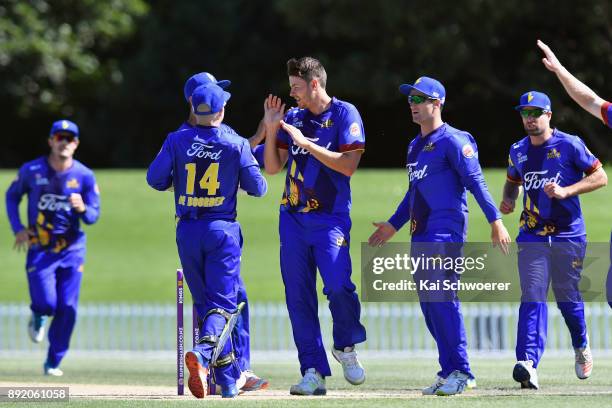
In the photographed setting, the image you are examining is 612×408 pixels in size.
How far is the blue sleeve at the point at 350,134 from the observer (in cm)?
916

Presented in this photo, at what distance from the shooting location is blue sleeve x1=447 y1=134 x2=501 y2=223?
910cm

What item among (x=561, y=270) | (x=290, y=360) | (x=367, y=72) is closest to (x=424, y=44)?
(x=367, y=72)

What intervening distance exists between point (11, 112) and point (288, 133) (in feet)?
117

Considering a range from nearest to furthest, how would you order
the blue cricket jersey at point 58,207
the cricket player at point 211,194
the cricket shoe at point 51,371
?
1. the cricket player at point 211,194
2. the cricket shoe at point 51,371
3. the blue cricket jersey at point 58,207

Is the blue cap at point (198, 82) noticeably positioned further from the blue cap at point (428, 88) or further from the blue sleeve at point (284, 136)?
the blue cap at point (428, 88)

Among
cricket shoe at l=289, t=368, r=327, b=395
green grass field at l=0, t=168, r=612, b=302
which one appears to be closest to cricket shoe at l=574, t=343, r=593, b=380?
cricket shoe at l=289, t=368, r=327, b=395

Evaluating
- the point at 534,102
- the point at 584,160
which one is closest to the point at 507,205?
the point at 584,160

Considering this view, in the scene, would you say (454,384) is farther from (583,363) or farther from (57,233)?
(57,233)

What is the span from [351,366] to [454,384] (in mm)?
763

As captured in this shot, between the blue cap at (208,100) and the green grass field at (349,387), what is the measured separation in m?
2.02

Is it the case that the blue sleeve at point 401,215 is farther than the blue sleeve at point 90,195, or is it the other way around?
the blue sleeve at point 90,195

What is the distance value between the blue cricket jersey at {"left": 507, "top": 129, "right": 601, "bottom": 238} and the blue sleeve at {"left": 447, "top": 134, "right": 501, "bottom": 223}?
36.2 inches

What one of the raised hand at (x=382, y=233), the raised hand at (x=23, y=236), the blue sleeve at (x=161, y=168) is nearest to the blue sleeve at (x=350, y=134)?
the raised hand at (x=382, y=233)

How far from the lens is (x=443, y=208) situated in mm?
9188
